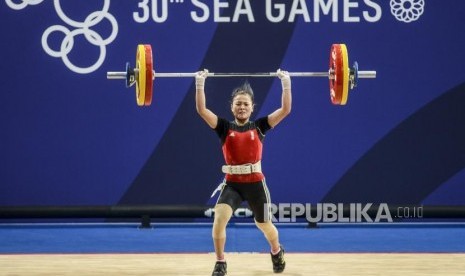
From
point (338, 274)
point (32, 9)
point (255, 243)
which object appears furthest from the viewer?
point (32, 9)

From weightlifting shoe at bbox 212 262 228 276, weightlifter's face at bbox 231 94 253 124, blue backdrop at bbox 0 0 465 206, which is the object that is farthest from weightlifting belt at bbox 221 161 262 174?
blue backdrop at bbox 0 0 465 206

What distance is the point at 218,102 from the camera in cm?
782

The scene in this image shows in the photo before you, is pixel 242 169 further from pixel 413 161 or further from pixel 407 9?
pixel 407 9

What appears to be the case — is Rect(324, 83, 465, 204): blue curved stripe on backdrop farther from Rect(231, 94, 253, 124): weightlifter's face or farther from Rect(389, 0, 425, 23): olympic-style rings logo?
Rect(231, 94, 253, 124): weightlifter's face

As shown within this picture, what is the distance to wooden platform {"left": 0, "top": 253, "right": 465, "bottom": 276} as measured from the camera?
5355mm

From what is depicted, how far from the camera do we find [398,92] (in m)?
7.80

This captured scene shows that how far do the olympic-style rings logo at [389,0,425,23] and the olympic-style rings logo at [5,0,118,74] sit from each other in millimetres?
2637

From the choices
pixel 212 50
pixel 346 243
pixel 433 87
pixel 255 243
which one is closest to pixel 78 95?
pixel 212 50

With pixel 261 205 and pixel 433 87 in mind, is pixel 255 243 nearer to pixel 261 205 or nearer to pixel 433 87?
pixel 261 205

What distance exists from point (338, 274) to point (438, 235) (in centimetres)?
243

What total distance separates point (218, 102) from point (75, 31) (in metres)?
1.50

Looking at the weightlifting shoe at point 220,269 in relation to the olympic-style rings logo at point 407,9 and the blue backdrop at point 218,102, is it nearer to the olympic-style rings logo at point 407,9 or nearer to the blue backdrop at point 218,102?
the blue backdrop at point 218,102

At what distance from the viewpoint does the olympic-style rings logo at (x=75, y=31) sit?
25.2 feet

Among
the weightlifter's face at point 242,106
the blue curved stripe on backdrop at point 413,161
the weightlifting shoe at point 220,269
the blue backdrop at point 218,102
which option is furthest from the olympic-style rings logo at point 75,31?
the weightlifting shoe at point 220,269
